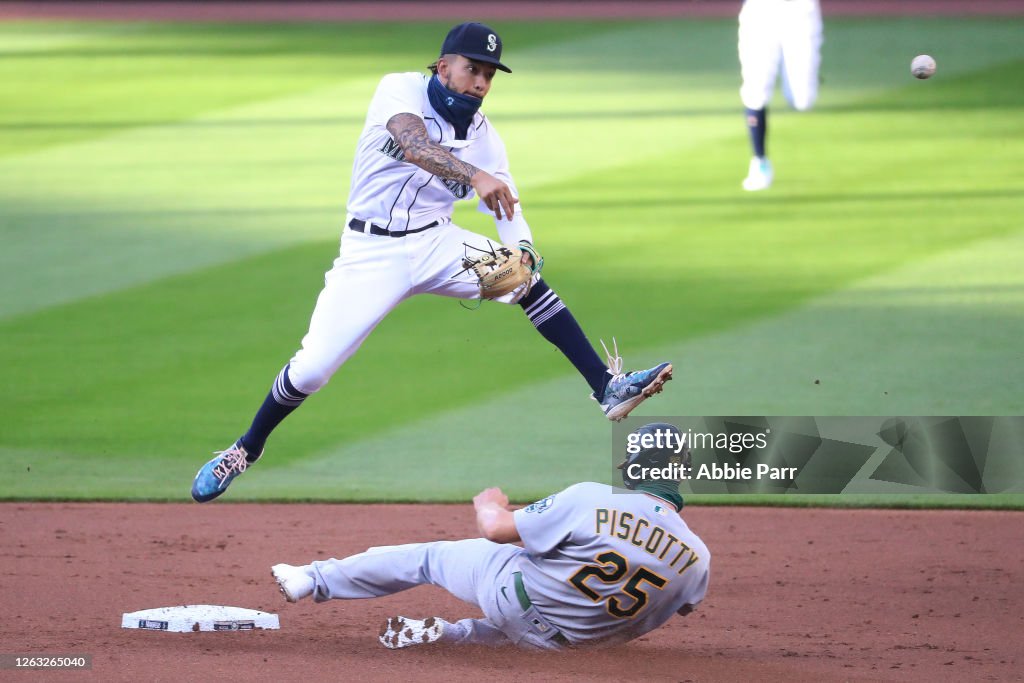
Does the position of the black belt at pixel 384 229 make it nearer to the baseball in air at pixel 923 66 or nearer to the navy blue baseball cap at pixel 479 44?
the navy blue baseball cap at pixel 479 44

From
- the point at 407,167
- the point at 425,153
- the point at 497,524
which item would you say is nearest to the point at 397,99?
the point at 407,167

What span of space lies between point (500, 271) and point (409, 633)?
1.46m

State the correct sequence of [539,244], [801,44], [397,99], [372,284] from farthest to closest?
1. [801,44]
2. [539,244]
3. [372,284]
4. [397,99]

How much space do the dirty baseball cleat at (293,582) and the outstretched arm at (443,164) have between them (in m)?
1.57

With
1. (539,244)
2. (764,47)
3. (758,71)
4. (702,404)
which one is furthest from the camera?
(764,47)

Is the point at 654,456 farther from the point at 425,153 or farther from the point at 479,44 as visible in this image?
the point at 479,44

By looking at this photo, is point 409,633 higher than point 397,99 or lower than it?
lower

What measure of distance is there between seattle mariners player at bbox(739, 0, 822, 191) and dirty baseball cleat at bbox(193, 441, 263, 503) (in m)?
7.67

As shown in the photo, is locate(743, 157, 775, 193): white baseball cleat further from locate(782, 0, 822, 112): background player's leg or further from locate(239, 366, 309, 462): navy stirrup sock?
locate(239, 366, 309, 462): navy stirrup sock

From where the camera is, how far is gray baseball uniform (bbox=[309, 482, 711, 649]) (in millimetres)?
5262

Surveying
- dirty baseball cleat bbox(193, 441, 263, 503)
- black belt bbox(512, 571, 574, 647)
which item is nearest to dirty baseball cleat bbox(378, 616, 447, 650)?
black belt bbox(512, 571, 574, 647)

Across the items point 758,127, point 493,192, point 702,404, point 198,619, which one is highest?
point 493,192

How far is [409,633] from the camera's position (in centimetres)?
563

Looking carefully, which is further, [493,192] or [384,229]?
[384,229]
